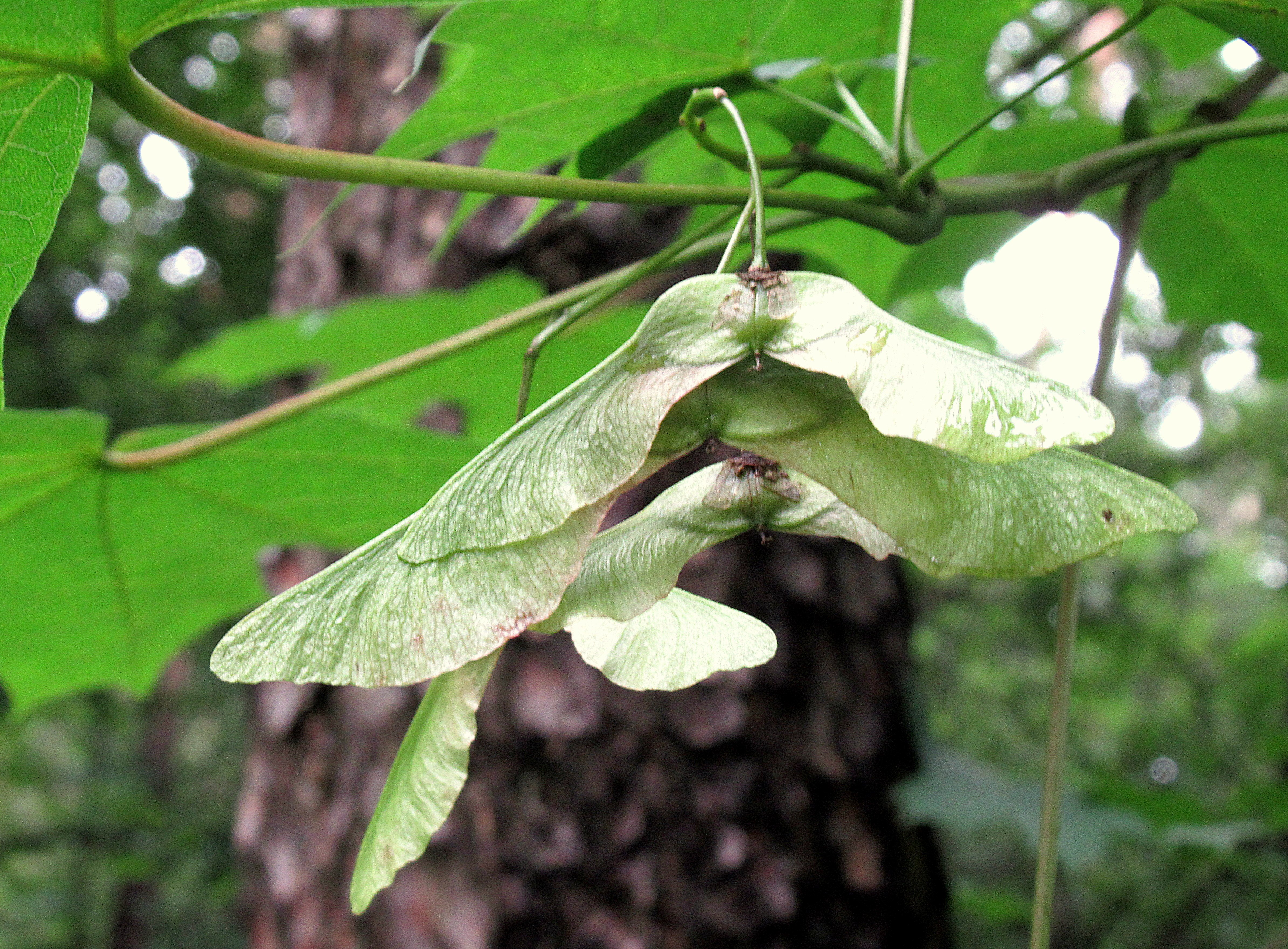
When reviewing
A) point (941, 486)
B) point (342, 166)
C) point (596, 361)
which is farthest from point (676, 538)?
point (596, 361)

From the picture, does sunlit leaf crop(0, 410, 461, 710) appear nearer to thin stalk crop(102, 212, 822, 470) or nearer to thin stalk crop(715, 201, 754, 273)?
thin stalk crop(102, 212, 822, 470)

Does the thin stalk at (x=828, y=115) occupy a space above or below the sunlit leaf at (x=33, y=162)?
above

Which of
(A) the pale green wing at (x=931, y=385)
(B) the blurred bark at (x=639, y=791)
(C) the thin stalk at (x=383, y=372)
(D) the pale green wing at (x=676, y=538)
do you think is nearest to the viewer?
(A) the pale green wing at (x=931, y=385)

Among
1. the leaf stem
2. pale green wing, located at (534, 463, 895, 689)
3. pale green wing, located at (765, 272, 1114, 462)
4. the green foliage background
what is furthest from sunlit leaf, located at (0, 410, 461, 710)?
pale green wing, located at (765, 272, 1114, 462)

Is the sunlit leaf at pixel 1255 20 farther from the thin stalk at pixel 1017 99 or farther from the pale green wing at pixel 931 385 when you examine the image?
the pale green wing at pixel 931 385

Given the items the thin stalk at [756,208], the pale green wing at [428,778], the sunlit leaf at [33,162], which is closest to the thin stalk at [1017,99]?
the thin stalk at [756,208]
